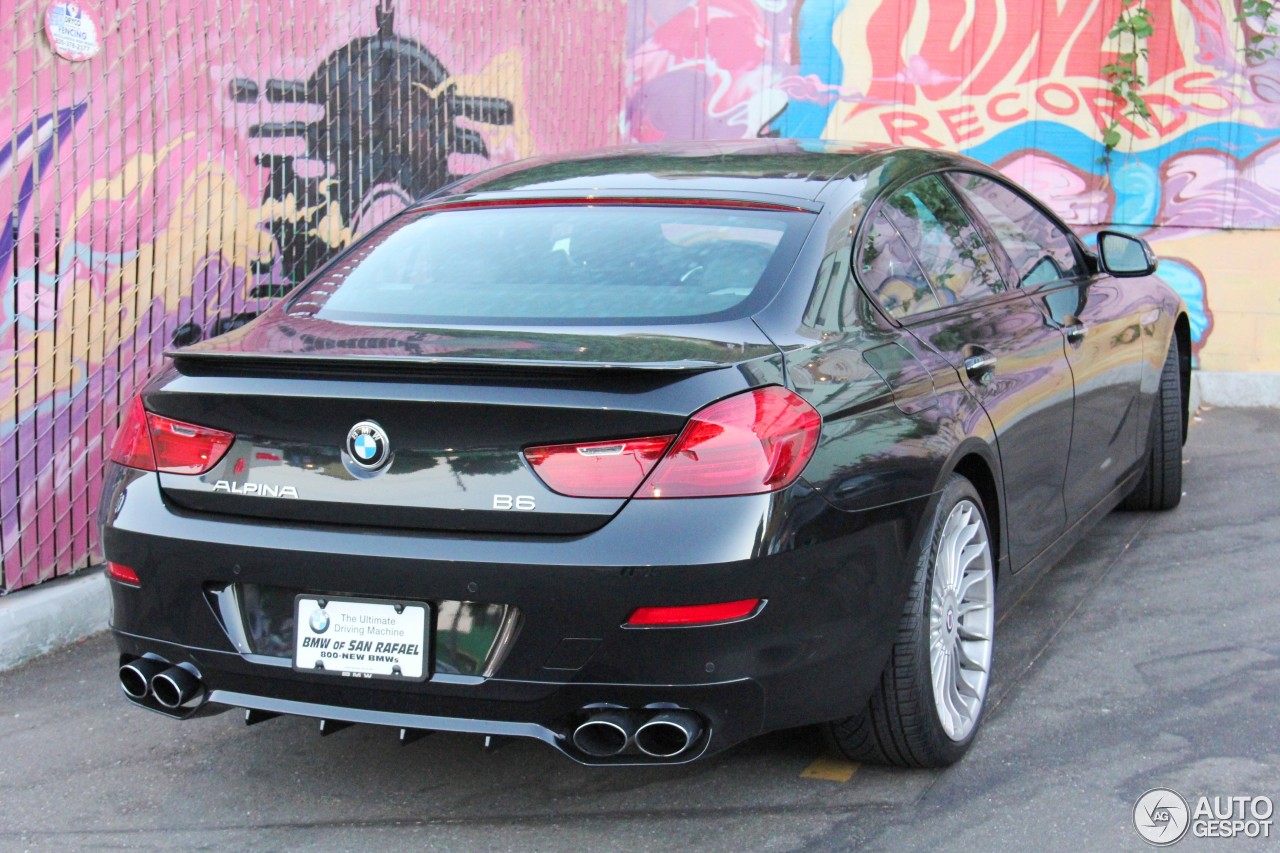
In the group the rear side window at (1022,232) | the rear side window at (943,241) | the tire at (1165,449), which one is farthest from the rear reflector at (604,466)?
the tire at (1165,449)

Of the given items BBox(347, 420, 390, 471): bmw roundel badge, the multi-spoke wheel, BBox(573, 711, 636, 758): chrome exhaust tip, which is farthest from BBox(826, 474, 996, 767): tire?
BBox(347, 420, 390, 471): bmw roundel badge

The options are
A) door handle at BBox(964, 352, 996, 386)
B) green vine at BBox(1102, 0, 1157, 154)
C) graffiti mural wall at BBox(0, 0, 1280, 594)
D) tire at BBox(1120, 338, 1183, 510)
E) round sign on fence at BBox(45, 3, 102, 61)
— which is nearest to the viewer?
door handle at BBox(964, 352, 996, 386)

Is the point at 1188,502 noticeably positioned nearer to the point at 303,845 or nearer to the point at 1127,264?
the point at 1127,264

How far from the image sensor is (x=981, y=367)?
3.68 m

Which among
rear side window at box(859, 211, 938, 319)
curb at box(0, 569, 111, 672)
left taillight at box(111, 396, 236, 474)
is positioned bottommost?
curb at box(0, 569, 111, 672)

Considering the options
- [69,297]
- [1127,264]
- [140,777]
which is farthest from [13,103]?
[1127,264]

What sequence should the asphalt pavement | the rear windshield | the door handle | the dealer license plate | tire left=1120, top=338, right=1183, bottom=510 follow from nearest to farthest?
the dealer license plate < the asphalt pavement < the rear windshield < the door handle < tire left=1120, top=338, right=1183, bottom=510

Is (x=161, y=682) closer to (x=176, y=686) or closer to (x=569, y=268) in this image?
(x=176, y=686)

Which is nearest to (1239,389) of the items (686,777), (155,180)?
(686,777)

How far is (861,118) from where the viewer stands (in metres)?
9.39

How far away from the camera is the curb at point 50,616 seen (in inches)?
175

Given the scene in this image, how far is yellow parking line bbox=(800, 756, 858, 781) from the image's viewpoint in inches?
135

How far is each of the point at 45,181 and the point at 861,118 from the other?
6.10 meters

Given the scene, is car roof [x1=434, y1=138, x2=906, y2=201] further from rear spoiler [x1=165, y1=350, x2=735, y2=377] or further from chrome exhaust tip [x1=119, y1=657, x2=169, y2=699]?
chrome exhaust tip [x1=119, y1=657, x2=169, y2=699]
